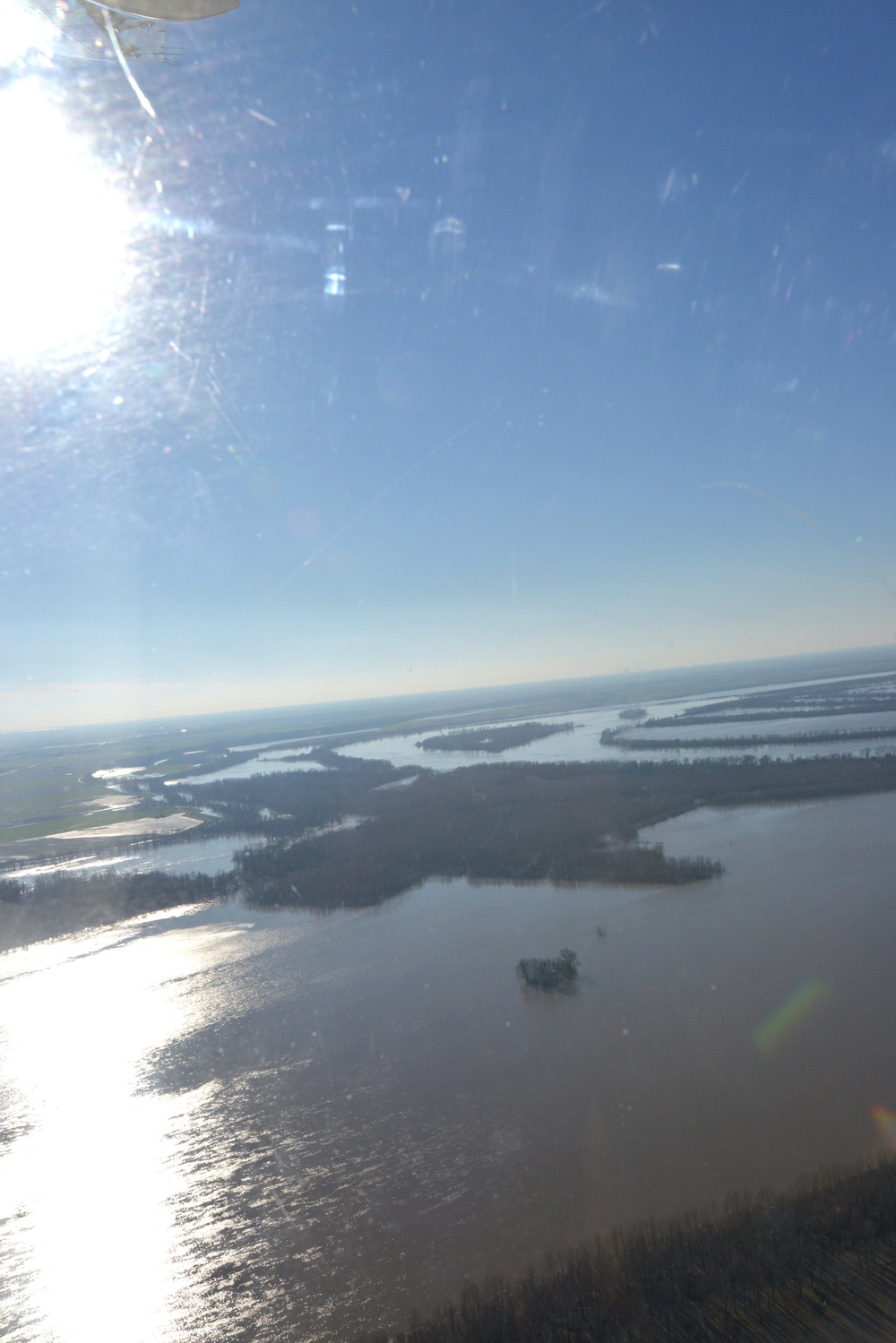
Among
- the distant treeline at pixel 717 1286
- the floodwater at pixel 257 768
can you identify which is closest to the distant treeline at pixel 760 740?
the floodwater at pixel 257 768

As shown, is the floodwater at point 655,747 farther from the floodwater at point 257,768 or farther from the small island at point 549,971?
the small island at point 549,971

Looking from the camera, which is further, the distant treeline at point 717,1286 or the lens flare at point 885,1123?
the lens flare at point 885,1123

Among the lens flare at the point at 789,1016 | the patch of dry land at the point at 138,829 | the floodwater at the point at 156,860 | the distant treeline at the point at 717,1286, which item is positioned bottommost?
the lens flare at the point at 789,1016

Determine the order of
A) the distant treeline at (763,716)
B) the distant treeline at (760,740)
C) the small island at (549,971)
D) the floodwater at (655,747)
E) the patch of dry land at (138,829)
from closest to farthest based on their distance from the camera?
the small island at (549,971) < the patch of dry land at (138,829) < the floodwater at (655,747) < the distant treeline at (760,740) < the distant treeline at (763,716)

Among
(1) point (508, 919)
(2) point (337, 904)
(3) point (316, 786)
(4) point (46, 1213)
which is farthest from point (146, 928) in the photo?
(3) point (316, 786)

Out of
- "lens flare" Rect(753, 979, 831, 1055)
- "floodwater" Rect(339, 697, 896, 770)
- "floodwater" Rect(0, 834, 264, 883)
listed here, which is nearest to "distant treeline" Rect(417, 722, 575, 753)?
"floodwater" Rect(339, 697, 896, 770)

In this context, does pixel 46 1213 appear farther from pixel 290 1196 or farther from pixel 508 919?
pixel 508 919

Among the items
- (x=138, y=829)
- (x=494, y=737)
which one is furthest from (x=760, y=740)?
(x=138, y=829)
